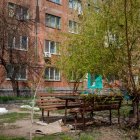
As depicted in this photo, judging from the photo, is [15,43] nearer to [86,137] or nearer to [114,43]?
[114,43]

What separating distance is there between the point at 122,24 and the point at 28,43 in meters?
22.8

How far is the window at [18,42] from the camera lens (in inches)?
1040

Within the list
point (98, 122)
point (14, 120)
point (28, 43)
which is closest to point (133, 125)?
point (98, 122)

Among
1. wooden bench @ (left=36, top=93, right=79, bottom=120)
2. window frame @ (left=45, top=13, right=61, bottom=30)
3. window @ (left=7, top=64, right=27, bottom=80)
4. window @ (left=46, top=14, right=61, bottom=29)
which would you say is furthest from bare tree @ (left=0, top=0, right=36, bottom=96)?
wooden bench @ (left=36, top=93, right=79, bottom=120)

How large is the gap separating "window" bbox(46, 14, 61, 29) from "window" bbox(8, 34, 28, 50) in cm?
462

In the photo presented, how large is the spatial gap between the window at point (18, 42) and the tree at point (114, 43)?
15.8 metres

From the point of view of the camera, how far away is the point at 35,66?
3009 cm

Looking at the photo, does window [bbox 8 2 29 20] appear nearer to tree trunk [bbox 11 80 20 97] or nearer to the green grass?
tree trunk [bbox 11 80 20 97]

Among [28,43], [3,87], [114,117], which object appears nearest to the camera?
[114,117]

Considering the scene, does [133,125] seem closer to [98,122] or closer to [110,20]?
[98,122]

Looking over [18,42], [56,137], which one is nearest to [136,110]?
[56,137]

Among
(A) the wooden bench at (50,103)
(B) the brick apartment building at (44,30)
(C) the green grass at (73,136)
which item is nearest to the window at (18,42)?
(B) the brick apartment building at (44,30)

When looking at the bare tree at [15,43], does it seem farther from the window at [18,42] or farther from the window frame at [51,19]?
the window frame at [51,19]

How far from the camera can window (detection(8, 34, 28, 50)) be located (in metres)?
26.4
